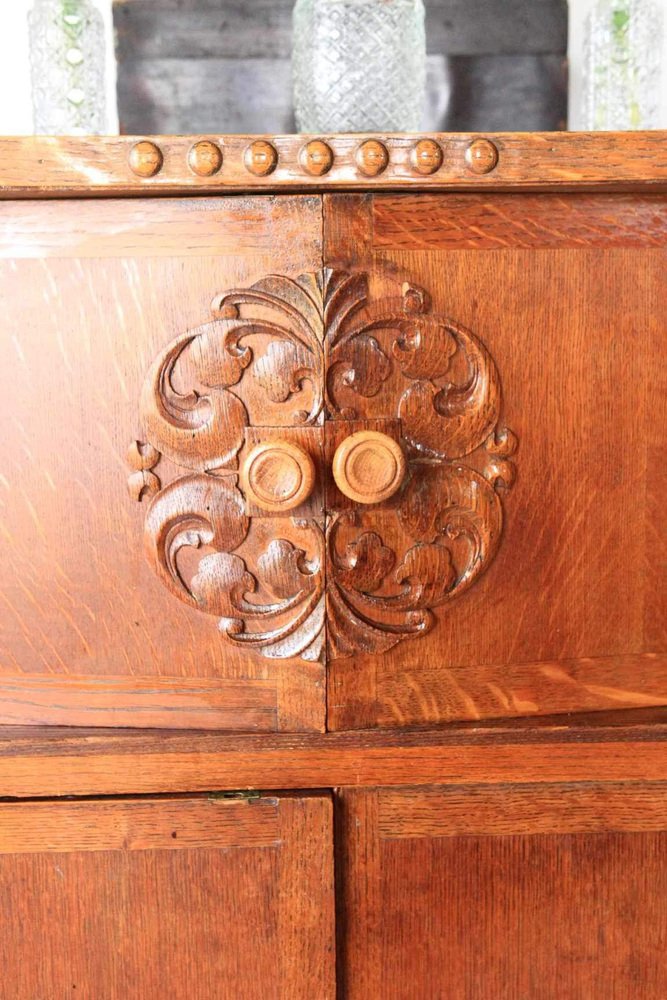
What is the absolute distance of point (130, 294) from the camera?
504 millimetres

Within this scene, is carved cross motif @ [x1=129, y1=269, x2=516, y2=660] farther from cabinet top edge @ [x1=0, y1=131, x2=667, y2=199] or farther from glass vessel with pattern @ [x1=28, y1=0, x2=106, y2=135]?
glass vessel with pattern @ [x1=28, y1=0, x2=106, y2=135]

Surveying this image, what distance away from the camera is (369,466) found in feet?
1.60

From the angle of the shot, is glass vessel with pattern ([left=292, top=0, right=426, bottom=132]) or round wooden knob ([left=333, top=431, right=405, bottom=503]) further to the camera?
glass vessel with pattern ([left=292, top=0, right=426, bottom=132])

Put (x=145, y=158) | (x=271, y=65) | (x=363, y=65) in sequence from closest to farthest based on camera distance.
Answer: (x=145, y=158), (x=363, y=65), (x=271, y=65)

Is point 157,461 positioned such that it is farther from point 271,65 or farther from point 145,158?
point 271,65

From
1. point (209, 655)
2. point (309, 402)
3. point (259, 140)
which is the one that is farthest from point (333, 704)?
point (259, 140)

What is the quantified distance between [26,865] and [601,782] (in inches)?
14.2

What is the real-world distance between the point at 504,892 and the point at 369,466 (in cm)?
29

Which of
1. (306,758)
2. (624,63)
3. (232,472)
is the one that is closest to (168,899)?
(306,758)

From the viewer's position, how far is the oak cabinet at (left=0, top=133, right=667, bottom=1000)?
0.50 meters

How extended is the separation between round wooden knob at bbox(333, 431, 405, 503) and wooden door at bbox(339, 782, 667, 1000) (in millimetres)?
195

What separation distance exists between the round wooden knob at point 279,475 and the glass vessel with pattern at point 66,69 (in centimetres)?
36

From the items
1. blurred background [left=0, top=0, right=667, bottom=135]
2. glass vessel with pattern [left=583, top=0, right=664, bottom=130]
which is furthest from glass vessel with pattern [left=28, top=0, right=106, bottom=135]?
glass vessel with pattern [left=583, top=0, right=664, bottom=130]

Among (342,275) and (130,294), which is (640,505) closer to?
(342,275)
